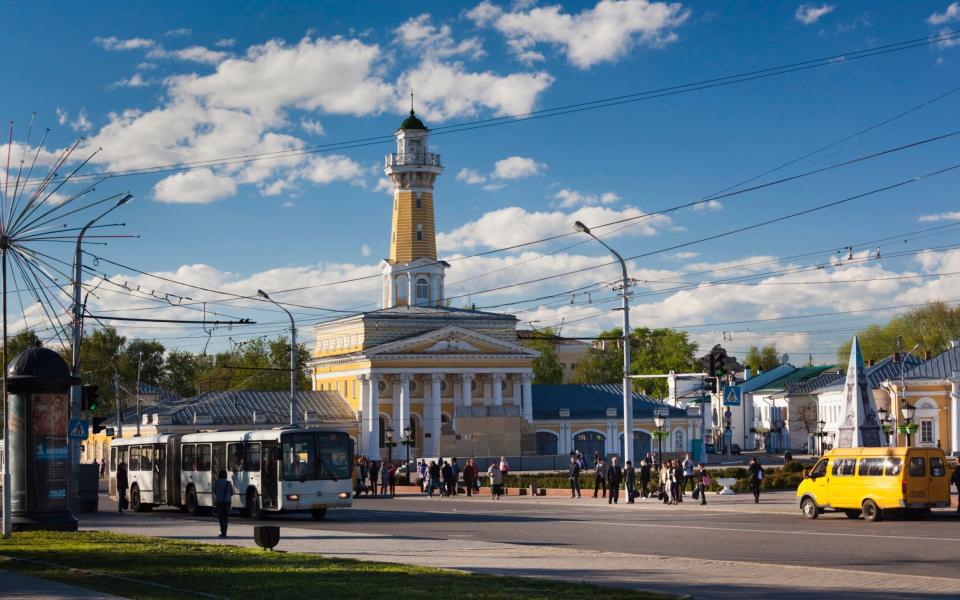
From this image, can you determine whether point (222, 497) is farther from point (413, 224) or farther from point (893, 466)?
point (413, 224)

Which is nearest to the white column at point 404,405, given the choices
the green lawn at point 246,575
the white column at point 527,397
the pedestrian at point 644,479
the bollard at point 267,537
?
the white column at point 527,397

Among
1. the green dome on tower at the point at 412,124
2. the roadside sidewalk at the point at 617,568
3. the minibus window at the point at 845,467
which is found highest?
the green dome on tower at the point at 412,124

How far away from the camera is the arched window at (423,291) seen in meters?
106

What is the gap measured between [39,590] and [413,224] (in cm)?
8698

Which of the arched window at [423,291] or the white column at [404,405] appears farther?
the arched window at [423,291]

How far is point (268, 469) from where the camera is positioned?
3756 centimetres

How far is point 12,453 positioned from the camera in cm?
2895

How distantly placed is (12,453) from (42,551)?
575 cm

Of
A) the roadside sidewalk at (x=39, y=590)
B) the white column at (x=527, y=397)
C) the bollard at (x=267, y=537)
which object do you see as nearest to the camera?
the roadside sidewalk at (x=39, y=590)

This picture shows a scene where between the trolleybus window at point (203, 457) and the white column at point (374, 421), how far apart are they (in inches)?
2191

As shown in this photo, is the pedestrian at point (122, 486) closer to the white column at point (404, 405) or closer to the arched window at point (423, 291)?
the white column at point (404, 405)

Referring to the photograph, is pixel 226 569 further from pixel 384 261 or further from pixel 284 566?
pixel 384 261

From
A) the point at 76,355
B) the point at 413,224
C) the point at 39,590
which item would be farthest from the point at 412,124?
the point at 39,590

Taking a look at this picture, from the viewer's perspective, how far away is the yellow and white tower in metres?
103
